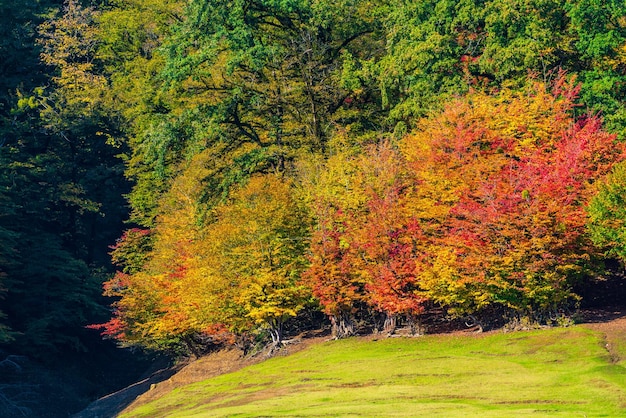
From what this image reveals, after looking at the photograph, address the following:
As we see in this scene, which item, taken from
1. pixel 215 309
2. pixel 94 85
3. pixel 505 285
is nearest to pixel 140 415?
pixel 215 309

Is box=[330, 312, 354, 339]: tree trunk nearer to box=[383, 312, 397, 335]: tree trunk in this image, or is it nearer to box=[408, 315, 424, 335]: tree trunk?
box=[383, 312, 397, 335]: tree trunk

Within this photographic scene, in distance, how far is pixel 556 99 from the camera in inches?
1720

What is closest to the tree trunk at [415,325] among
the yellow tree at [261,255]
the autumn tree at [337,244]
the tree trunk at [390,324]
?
the tree trunk at [390,324]

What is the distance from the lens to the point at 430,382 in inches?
1201

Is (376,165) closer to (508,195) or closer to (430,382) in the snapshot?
(508,195)

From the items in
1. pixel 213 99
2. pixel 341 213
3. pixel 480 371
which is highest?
pixel 213 99

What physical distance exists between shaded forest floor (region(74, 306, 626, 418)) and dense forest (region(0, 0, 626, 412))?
1103 mm

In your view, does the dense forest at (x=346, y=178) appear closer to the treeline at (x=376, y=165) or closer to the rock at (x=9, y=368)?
the treeline at (x=376, y=165)

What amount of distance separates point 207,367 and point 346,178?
12.4 metres

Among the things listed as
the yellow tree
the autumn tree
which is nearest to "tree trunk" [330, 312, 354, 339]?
the autumn tree

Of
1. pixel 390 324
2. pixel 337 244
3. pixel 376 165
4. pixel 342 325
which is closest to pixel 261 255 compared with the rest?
pixel 337 244

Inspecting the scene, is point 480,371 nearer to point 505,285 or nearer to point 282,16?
point 505,285

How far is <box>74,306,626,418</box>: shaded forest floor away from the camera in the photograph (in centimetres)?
3581

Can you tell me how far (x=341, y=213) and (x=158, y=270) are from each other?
12.8 meters
